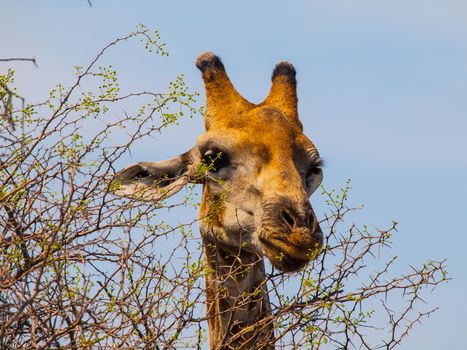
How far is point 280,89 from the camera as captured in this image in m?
8.77

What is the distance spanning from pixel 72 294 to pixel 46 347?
0.44 meters

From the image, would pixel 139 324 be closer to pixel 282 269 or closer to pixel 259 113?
→ pixel 282 269

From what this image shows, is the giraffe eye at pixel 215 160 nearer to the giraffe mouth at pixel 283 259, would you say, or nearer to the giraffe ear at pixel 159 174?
the giraffe ear at pixel 159 174

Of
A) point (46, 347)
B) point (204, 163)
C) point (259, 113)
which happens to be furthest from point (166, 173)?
point (46, 347)

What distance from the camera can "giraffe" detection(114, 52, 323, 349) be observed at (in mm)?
6961

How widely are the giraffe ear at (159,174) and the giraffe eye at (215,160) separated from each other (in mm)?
165

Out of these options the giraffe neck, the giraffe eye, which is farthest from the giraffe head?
the giraffe neck

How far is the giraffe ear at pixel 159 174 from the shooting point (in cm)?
793

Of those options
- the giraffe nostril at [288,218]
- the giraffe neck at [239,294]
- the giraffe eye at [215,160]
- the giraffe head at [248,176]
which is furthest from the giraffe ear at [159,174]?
the giraffe nostril at [288,218]

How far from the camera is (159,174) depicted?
321 inches

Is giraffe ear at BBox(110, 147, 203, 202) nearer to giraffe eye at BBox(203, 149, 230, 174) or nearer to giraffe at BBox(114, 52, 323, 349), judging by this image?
giraffe at BBox(114, 52, 323, 349)

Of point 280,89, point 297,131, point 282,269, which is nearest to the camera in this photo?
point 282,269

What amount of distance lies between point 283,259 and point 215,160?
1332mm

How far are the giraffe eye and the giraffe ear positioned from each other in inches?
6.5
